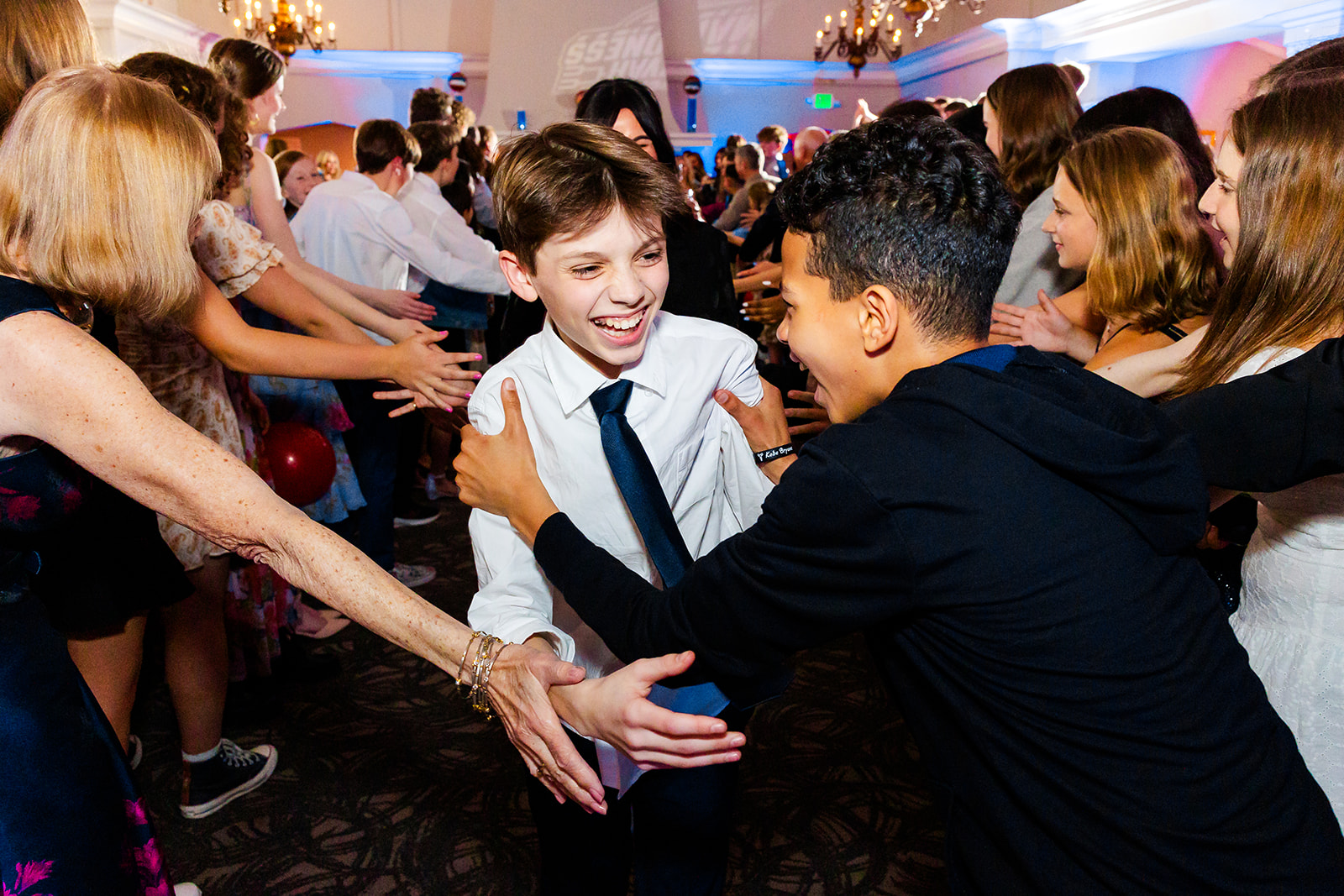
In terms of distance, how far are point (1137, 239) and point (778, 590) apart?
1.44 m

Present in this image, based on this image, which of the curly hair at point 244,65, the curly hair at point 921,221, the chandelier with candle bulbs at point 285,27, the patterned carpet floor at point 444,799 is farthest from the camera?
the chandelier with candle bulbs at point 285,27

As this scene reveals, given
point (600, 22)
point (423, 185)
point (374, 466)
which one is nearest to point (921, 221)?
point (374, 466)

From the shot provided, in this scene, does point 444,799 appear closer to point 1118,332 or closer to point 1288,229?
point 1118,332

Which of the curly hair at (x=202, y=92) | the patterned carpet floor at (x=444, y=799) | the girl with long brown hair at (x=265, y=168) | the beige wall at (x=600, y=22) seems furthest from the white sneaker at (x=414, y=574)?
the beige wall at (x=600, y=22)

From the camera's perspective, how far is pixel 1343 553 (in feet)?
4.09

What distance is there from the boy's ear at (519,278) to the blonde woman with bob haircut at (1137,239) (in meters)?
1.15

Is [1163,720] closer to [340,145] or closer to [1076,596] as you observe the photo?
[1076,596]

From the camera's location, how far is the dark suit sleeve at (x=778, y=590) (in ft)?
2.90

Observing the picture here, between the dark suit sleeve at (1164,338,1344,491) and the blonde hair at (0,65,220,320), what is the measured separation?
139cm

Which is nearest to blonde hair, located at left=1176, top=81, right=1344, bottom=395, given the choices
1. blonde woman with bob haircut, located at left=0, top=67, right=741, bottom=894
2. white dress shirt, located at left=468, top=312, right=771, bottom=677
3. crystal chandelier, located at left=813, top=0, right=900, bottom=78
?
white dress shirt, located at left=468, top=312, right=771, bottom=677

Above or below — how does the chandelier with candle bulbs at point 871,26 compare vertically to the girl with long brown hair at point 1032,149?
above

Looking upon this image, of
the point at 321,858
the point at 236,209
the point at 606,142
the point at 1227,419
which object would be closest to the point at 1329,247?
the point at 1227,419

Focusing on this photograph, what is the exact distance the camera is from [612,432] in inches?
49.7

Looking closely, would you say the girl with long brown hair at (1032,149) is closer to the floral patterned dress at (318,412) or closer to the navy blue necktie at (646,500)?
the navy blue necktie at (646,500)
